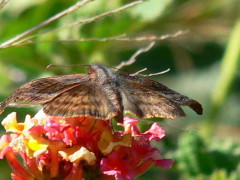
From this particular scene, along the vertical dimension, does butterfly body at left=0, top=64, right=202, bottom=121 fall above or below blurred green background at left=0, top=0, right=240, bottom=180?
above

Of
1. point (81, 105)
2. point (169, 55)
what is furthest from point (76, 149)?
point (169, 55)

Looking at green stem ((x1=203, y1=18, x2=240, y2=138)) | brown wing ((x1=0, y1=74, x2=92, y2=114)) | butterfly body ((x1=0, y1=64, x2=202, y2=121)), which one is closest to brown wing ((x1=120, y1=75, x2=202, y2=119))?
butterfly body ((x1=0, y1=64, x2=202, y2=121))

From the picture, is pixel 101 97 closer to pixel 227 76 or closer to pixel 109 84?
pixel 109 84

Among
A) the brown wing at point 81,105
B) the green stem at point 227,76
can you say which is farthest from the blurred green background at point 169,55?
the brown wing at point 81,105

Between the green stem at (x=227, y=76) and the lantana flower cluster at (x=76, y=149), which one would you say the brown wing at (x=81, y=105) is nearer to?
the lantana flower cluster at (x=76, y=149)

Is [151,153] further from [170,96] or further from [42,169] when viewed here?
[42,169]

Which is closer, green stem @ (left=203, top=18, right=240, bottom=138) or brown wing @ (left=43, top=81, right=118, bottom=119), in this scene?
brown wing @ (left=43, top=81, right=118, bottom=119)

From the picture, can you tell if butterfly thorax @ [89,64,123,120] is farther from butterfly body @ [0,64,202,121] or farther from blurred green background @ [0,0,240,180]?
blurred green background @ [0,0,240,180]

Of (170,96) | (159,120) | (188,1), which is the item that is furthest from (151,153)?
(188,1)
